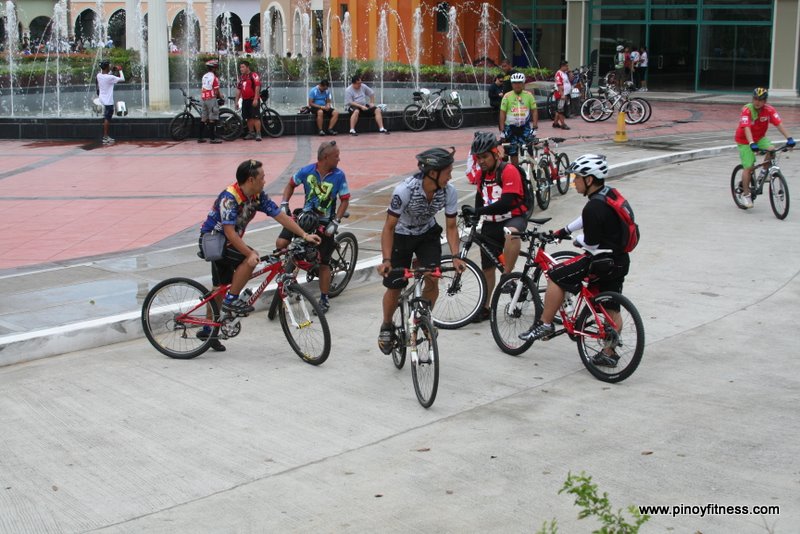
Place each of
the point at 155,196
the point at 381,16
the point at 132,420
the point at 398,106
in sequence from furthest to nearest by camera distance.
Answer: the point at 381,16 → the point at 398,106 → the point at 155,196 → the point at 132,420

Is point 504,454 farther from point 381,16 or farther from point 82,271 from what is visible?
point 381,16

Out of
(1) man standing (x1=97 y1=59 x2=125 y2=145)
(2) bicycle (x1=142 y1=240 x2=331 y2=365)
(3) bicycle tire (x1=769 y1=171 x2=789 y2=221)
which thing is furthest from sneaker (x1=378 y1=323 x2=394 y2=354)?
(1) man standing (x1=97 y1=59 x2=125 y2=145)

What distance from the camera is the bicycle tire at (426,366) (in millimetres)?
6938

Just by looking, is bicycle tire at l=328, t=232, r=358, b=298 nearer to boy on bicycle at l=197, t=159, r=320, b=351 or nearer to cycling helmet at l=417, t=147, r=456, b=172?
boy on bicycle at l=197, t=159, r=320, b=351

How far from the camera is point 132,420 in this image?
680 cm

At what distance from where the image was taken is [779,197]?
13.6 meters

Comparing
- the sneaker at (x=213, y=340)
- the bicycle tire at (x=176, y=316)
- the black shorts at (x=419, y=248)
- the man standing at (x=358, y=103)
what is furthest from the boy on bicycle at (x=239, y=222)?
the man standing at (x=358, y=103)

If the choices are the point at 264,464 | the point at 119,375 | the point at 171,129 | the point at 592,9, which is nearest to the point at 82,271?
the point at 119,375

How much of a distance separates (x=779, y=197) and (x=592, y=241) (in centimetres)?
700

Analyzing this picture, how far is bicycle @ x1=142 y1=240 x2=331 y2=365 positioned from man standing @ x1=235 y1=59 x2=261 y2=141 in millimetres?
13417

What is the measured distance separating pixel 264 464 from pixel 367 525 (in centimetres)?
105

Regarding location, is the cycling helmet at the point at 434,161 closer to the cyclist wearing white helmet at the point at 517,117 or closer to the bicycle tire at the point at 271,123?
the cyclist wearing white helmet at the point at 517,117

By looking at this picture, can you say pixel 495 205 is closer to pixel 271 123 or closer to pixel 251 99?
pixel 251 99

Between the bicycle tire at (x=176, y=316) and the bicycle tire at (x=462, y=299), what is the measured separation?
2.03m
